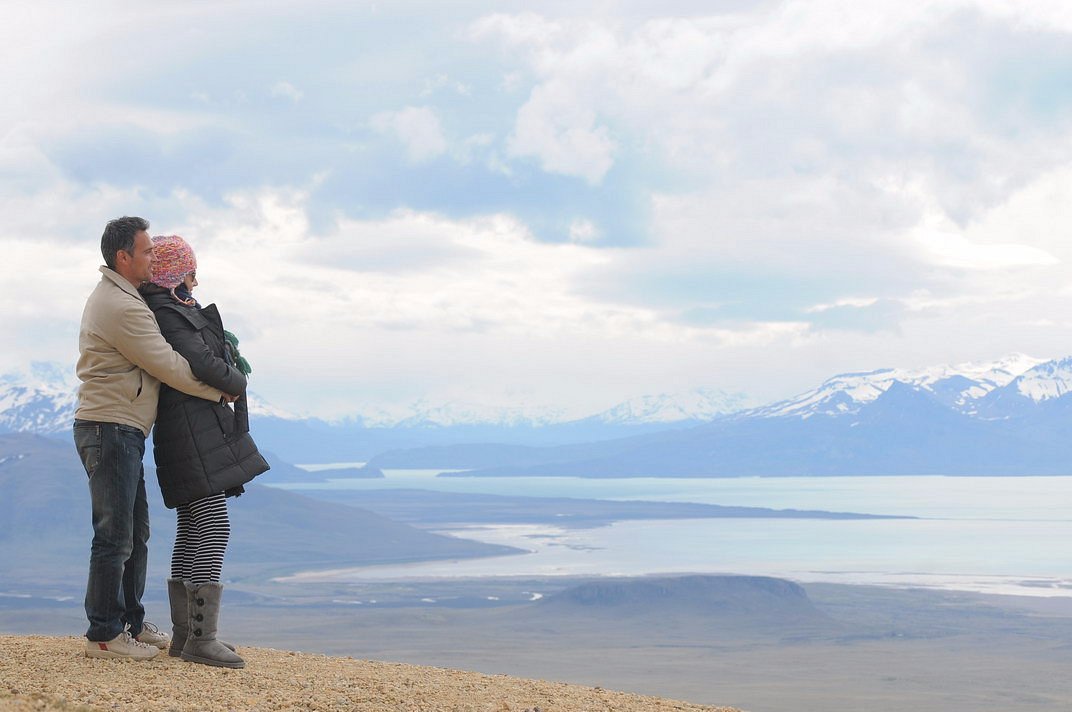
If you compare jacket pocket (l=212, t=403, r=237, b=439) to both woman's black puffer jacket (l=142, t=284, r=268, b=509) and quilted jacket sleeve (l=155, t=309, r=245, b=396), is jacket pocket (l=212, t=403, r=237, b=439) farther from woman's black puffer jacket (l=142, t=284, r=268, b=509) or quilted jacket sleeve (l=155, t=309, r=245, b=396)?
quilted jacket sleeve (l=155, t=309, r=245, b=396)

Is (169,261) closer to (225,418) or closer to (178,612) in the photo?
(225,418)

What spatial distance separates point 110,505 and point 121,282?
4.28 ft

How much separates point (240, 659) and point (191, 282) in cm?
242

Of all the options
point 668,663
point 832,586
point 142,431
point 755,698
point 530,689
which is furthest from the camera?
point 832,586

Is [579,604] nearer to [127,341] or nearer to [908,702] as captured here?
[908,702]

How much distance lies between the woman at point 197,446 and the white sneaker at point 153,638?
405 mm

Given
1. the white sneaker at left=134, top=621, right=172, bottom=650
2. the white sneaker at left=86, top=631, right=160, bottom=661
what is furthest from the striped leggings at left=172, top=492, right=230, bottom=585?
the white sneaker at left=134, top=621, right=172, bottom=650

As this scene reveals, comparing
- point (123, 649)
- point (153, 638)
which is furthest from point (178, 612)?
point (153, 638)

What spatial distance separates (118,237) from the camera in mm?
7328

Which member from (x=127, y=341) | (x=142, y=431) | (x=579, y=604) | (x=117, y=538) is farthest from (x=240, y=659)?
(x=579, y=604)

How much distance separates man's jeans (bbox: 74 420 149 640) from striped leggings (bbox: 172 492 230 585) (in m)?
0.30

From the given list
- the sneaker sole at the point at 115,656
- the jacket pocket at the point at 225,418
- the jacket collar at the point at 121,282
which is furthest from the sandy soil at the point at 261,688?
the jacket collar at the point at 121,282

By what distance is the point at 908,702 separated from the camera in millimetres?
107125

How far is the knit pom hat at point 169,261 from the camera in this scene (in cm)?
740
